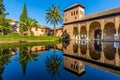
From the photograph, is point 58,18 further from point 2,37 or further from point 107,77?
point 107,77

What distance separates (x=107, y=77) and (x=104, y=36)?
3425cm

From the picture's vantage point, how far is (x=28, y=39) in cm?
3959

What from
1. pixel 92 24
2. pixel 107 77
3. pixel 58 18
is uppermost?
pixel 58 18

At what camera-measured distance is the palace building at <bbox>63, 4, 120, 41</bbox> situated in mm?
33094

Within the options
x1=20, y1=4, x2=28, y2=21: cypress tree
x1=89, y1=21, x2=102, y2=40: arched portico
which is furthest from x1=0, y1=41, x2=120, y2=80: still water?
x1=20, y1=4, x2=28, y2=21: cypress tree

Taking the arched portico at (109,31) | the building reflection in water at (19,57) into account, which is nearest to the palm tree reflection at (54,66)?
the building reflection in water at (19,57)

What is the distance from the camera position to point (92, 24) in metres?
41.0

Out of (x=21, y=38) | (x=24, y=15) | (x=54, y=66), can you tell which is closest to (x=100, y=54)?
(x=54, y=66)

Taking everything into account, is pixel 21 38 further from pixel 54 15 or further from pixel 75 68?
pixel 75 68

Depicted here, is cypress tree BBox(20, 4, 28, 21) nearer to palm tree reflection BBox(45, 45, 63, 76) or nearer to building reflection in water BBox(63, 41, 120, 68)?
building reflection in water BBox(63, 41, 120, 68)

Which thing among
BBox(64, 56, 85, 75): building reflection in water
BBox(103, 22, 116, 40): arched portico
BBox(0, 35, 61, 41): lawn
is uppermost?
BBox(103, 22, 116, 40): arched portico

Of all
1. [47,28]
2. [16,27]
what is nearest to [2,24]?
[16,27]

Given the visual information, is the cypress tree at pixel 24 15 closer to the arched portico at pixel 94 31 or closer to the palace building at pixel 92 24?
the palace building at pixel 92 24

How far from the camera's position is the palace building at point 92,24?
3309 cm
